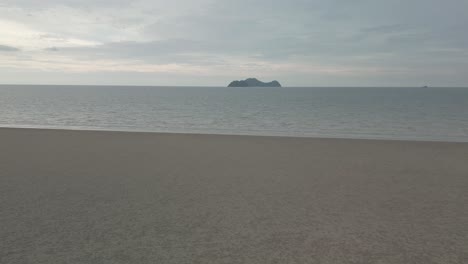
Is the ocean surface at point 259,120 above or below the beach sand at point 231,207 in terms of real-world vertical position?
below

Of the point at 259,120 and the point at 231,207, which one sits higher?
the point at 231,207

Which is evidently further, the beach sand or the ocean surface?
the ocean surface

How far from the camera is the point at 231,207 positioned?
8.12 meters

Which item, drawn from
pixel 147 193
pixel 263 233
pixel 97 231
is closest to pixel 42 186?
pixel 147 193

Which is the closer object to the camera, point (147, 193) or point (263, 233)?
point (263, 233)

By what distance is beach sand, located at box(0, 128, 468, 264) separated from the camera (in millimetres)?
5746

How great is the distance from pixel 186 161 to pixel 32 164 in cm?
516

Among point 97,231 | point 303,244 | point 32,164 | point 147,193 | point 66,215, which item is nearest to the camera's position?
point 303,244

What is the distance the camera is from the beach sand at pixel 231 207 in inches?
226

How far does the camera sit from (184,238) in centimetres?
624

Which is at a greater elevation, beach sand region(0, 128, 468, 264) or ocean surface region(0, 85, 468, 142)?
beach sand region(0, 128, 468, 264)

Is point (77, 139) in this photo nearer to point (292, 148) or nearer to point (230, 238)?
point (292, 148)

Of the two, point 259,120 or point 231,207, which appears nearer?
point 231,207

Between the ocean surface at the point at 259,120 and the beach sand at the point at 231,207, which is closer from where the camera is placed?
the beach sand at the point at 231,207
